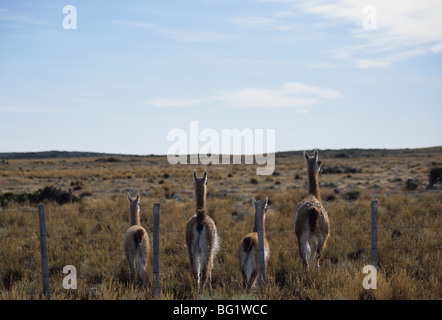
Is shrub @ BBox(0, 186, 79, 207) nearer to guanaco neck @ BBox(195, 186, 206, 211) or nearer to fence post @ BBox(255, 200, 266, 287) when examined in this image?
guanaco neck @ BBox(195, 186, 206, 211)

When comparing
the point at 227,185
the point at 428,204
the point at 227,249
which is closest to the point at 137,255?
the point at 227,249

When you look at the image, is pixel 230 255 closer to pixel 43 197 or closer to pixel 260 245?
pixel 260 245

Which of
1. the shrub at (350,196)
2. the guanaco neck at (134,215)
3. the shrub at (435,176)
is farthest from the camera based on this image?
the shrub at (435,176)

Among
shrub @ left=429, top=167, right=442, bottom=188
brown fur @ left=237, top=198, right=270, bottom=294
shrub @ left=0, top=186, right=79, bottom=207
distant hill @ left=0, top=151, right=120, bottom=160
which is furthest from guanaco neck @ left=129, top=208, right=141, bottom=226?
distant hill @ left=0, top=151, right=120, bottom=160

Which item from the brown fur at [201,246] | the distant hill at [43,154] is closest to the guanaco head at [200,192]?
the brown fur at [201,246]

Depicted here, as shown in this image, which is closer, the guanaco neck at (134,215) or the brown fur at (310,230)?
the brown fur at (310,230)

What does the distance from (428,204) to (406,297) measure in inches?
382

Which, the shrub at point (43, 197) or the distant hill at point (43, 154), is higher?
the distant hill at point (43, 154)

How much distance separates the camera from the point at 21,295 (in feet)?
18.6

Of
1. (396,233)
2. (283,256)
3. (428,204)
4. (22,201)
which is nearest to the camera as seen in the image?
(283,256)

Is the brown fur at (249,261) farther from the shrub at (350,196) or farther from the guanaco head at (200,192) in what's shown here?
the shrub at (350,196)

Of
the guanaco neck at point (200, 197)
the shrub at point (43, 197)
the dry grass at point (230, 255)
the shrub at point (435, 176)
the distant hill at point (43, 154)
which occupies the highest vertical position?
the distant hill at point (43, 154)

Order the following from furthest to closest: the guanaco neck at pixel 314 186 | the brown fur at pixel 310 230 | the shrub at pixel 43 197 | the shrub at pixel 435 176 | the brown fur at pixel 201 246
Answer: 1. the shrub at pixel 435 176
2. the shrub at pixel 43 197
3. the guanaco neck at pixel 314 186
4. the brown fur at pixel 310 230
5. the brown fur at pixel 201 246
